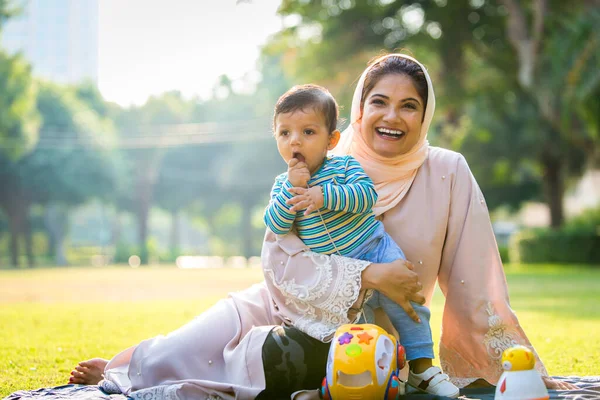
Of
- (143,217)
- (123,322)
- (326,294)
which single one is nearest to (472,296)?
(326,294)

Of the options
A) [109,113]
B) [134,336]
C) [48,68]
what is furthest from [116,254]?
[134,336]

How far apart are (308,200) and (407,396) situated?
98 cm

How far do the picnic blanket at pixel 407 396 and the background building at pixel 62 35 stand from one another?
61068mm

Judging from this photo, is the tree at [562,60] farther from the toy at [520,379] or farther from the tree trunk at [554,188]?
the toy at [520,379]

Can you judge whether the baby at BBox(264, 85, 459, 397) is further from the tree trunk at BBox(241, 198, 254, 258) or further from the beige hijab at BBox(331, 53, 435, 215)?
the tree trunk at BBox(241, 198, 254, 258)

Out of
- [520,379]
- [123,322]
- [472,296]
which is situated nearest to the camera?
[520,379]

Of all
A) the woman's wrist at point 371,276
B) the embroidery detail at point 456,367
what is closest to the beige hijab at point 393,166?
the woman's wrist at point 371,276

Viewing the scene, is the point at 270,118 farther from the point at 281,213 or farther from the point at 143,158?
the point at 143,158

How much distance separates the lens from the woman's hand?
350 cm

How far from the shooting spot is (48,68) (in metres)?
65.8

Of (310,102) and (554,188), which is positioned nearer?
(310,102)

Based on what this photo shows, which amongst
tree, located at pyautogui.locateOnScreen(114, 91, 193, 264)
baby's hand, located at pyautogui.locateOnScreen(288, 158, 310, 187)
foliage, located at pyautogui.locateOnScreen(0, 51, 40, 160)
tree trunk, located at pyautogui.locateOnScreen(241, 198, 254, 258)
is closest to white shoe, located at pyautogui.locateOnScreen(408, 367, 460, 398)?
baby's hand, located at pyautogui.locateOnScreen(288, 158, 310, 187)

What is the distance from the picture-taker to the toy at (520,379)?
3020 mm

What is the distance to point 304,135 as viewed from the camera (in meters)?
3.67
